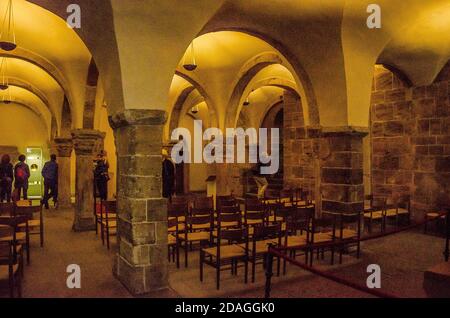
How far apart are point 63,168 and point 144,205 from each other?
7.49 metres

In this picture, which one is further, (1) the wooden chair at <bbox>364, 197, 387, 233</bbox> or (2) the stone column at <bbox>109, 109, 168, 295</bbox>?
(1) the wooden chair at <bbox>364, 197, 387, 233</bbox>

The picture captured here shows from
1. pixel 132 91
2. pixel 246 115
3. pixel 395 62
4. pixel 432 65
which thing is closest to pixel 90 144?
pixel 132 91

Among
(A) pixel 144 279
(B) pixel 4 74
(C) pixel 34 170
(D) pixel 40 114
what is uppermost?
(B) pixel 4 74

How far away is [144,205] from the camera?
4.32m

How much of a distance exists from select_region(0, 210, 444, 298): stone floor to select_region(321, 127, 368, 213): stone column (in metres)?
0.88

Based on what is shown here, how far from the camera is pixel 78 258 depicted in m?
5.83

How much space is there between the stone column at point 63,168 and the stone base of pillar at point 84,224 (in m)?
3.34

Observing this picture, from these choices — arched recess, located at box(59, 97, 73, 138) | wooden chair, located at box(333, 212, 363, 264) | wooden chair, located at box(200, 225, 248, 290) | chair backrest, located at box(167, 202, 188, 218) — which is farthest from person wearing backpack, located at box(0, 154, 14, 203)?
wooden chair, located at box(333, 212, 363, 264)

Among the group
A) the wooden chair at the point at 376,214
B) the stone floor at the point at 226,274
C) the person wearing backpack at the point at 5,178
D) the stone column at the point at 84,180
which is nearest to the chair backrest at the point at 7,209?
the stone floor at the point at 226,274

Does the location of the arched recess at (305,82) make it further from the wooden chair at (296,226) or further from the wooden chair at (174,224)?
the wooden chair at (174,224)

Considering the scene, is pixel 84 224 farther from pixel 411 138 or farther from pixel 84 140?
pixel 411 138

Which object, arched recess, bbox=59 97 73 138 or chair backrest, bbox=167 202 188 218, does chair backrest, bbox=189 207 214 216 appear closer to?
chair backrest, bbox=167 202 188 218

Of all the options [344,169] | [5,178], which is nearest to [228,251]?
[344,169]

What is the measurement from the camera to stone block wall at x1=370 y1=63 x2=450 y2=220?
326 inches
